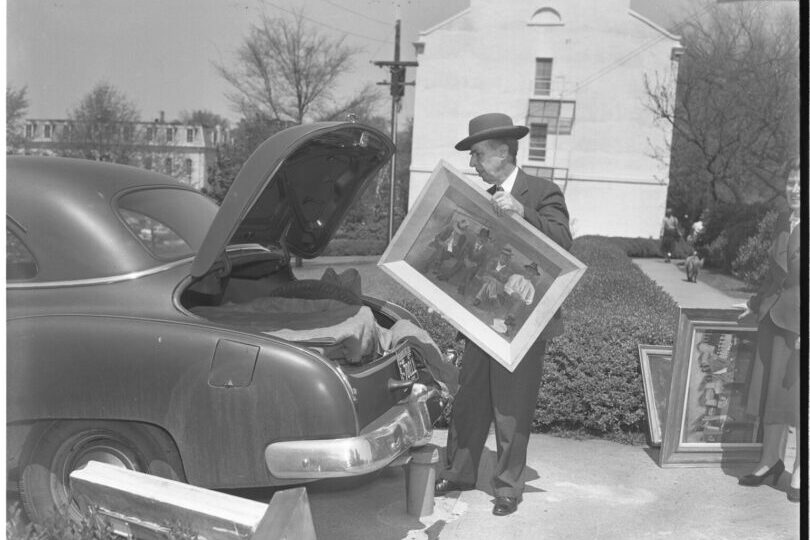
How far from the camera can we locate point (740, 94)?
1423 cm

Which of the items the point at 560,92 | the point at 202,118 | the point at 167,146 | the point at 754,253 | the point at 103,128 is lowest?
the point at 754,253

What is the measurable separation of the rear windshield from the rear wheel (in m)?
0.86

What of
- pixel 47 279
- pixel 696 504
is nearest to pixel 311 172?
pixel 47 279

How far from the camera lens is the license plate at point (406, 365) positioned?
12.8ft

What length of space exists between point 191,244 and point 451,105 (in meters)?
26.9

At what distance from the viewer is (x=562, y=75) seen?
99.3 ft

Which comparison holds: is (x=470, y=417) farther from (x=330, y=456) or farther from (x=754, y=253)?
(x=754, y=253)

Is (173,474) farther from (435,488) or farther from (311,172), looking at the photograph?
(311,172)

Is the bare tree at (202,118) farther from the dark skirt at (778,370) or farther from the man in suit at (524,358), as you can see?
the dark skirt at (778,370)

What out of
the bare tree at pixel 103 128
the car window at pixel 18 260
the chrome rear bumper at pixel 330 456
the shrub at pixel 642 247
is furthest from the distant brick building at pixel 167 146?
the shrub at pixel 642 247

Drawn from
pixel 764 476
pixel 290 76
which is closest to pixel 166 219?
pixel 764 476

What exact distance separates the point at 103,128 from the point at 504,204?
8.96 meters

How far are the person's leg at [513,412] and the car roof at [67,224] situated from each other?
1906 mm

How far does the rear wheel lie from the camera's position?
11.2ft
